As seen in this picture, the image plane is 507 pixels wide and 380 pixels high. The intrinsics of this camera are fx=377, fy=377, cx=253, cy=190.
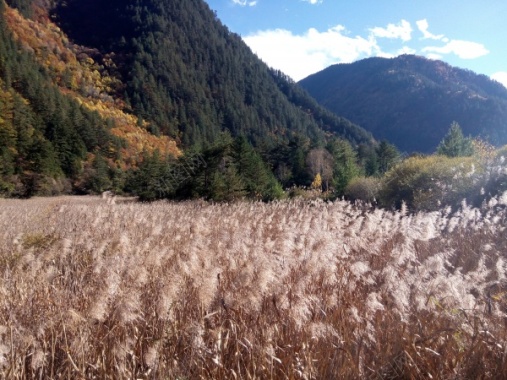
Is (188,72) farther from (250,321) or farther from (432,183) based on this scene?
(250,321)

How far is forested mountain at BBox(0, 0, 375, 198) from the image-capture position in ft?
137

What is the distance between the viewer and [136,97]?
9206cm

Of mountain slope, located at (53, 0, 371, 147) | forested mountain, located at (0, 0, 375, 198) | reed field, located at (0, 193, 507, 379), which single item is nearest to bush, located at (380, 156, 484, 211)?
reed field, located at (0, 193, 507, 379)

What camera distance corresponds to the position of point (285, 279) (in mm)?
2498

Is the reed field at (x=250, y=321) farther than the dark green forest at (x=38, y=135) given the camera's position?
No

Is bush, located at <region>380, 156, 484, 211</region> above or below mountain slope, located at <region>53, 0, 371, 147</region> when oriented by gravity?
below

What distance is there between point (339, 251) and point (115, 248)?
1.91 meters

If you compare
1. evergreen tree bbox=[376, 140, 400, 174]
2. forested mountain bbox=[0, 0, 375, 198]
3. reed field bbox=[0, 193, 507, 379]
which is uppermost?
forested mountain bbox=[0, 0, 375, 198]

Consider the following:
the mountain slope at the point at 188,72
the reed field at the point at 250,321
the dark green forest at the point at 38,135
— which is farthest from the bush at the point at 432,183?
the mountain slope at the point at 188,72

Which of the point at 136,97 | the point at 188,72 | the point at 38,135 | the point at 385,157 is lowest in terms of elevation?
the point at 385,157

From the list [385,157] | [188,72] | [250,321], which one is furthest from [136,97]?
[250,321]

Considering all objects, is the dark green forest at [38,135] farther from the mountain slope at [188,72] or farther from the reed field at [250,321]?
the reed field at [250,321]

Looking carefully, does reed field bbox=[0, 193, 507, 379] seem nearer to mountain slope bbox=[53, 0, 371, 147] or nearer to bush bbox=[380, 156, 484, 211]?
bush bbox=[380, 156, 484, 211]

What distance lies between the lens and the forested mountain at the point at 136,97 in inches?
1646
